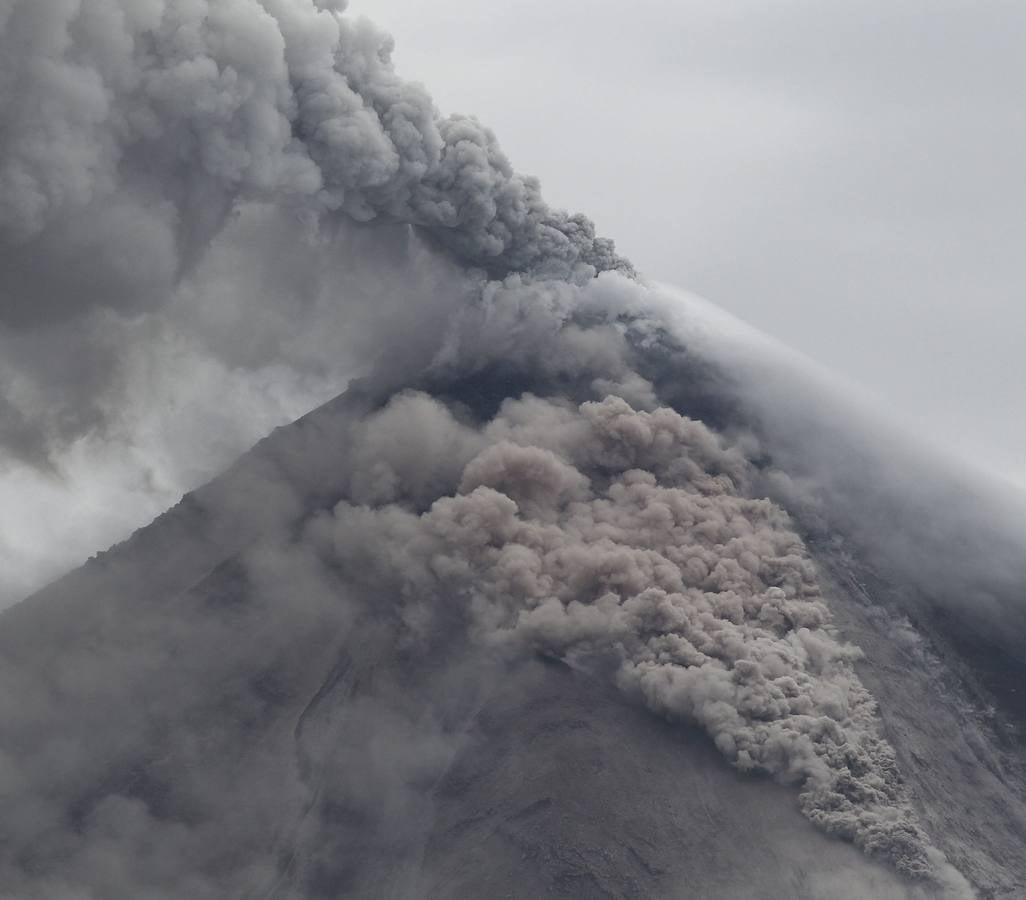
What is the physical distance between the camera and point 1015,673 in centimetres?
4784

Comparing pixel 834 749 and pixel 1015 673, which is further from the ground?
pixel 1015 673

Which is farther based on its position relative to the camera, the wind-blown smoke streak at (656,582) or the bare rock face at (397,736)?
the wind-blown smoke streak at (656,582)

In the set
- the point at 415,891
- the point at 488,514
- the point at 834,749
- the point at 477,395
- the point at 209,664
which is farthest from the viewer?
the point at 477,395

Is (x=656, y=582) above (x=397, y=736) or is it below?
above

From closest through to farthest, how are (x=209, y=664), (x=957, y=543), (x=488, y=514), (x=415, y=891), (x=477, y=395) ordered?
(x=415, y=891) → (x=209, y=664) → (x=488, y=514) → (x=957, y=543) → (x=477, y=395)

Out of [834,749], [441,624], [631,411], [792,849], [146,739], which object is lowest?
[146,739]

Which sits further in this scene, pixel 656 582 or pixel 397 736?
pixel 656 582

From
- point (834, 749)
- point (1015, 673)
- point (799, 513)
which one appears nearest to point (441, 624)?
point (834, 749)

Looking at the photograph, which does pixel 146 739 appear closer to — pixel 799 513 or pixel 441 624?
pixel 441 624

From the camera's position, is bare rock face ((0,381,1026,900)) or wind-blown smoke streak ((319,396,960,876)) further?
wind-blown smoke streak ((319,396,960,876))

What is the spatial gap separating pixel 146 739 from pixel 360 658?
8076mm

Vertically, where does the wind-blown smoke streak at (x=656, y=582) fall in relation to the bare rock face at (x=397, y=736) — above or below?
above

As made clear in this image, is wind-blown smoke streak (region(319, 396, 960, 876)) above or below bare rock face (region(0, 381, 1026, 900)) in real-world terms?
above

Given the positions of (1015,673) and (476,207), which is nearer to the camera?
(1015,673)
